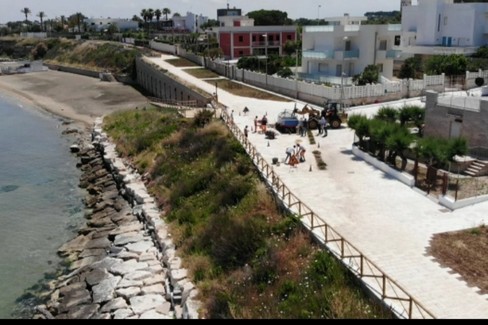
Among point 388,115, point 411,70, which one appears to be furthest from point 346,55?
point 388,115

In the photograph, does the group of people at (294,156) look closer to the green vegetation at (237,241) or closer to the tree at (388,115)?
the green vegetation at (237,241)

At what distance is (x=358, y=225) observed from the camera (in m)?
17.3

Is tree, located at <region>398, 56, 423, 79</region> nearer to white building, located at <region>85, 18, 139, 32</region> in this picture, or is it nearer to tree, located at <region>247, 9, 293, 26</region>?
tree, located at <region>247, 9, 293, 26</region>

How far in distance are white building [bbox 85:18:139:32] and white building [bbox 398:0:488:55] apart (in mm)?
120577

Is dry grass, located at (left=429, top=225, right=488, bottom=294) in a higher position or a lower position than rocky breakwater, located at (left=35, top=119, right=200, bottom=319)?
higher

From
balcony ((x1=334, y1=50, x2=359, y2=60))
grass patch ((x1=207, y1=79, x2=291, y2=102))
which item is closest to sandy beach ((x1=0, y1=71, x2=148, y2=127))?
grass patch ((x1=207, y1=79, x2=291, y2=102))

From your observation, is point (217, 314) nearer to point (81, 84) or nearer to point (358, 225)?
point (358, 225)

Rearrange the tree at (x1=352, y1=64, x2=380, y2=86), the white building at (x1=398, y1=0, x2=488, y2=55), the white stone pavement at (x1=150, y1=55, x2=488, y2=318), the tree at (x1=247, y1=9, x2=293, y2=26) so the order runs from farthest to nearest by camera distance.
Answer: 1. the tree at (x1=247, y1=9, x2=293, y2=26)
2. the white building at (x1=398, y1=0, x2=488, y2=55)
3. the tree at (x1=352, y1=64, x2=380, y2=86)
4. the white stone pavement at (x1=150, y1=55, x2=488, y2=318)

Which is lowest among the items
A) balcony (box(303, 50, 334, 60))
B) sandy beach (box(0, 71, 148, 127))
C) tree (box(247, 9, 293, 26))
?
sandy beach (box(0, 71, 148, 127))

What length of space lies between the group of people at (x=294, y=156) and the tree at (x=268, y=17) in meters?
91.5

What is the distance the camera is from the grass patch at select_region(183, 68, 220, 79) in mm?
60094

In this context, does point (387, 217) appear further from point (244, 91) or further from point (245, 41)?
point (245, 41)

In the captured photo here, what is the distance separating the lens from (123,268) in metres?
20.7

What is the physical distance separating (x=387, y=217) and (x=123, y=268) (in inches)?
398
